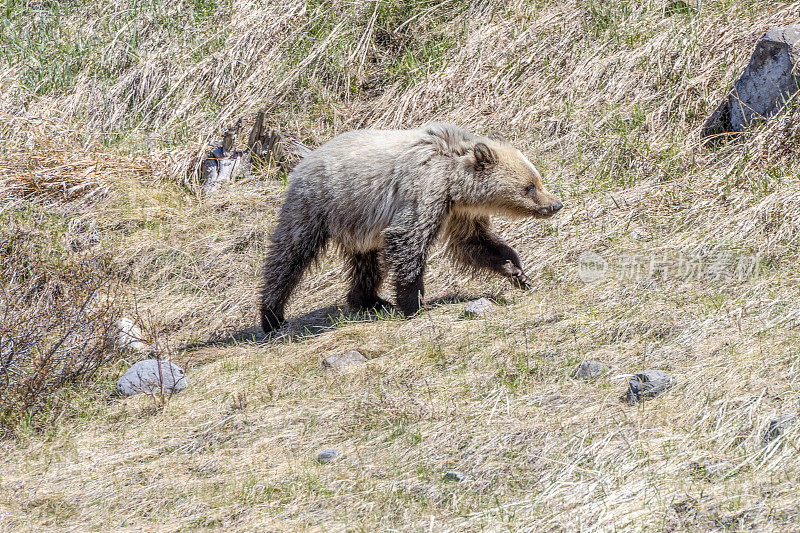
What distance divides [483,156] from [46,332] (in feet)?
11.6

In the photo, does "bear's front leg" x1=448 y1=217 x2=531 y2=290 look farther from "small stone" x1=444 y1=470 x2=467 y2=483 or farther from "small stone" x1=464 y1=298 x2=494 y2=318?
"small stone" x1=444 y1=470 x2=467 y2=483

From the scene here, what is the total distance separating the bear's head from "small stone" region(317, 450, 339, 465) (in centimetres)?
290

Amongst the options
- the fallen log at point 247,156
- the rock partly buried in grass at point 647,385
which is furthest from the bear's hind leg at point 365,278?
the rock partly buried in grass at point 647,385

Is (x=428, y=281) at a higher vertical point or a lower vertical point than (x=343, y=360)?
lower

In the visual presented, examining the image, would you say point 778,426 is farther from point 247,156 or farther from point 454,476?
point 247,156

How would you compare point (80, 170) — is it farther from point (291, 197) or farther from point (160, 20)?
point (291, 197)

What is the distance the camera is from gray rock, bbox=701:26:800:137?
24.0 feet

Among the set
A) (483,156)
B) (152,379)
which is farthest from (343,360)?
(483,156)

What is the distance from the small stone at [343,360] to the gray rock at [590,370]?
159 centimetres

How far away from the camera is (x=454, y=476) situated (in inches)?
154

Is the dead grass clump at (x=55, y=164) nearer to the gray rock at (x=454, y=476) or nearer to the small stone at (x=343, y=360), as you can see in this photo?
the small stone at (x=343, y=360)

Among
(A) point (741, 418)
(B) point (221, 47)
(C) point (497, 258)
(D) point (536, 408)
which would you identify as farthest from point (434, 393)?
(B) point (221, 47)

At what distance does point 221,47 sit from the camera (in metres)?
10.9

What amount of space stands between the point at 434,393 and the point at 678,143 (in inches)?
166
